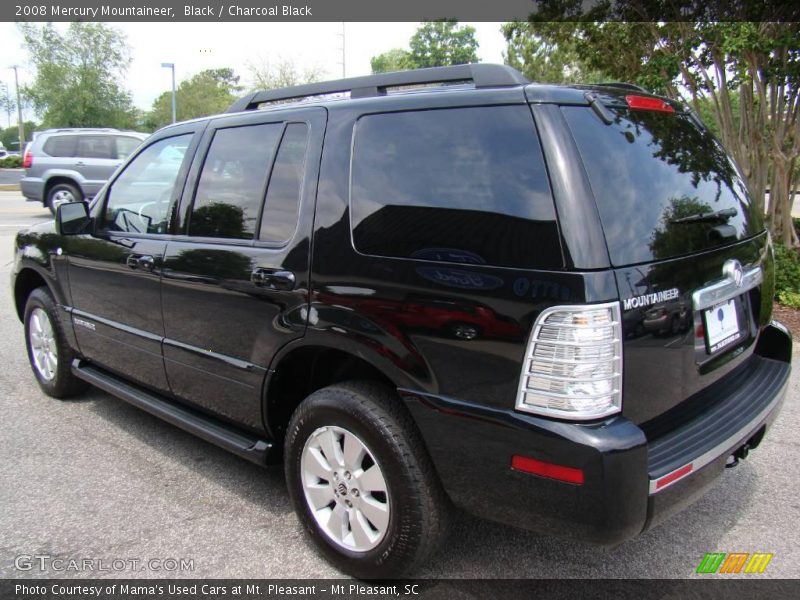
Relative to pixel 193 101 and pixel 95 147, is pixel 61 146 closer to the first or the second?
pixel 95 147

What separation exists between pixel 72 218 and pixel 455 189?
276cm

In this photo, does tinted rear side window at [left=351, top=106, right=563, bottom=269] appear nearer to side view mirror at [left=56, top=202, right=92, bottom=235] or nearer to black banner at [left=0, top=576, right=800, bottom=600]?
black banner at [left=0, top=576, right=800, bottom=600]

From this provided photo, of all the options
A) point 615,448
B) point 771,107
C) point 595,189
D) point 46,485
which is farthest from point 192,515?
point 771,107

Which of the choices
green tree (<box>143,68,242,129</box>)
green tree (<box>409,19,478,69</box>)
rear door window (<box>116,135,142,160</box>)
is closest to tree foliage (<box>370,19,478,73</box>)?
green tree (<box>409,19,478,69</box>)

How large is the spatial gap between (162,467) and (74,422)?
103cm

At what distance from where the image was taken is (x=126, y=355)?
12.1 feet

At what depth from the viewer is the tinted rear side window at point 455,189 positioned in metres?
2.04

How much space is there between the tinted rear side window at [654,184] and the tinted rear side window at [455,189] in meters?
0.19

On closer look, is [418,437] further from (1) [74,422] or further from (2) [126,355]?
(1) [74,422]

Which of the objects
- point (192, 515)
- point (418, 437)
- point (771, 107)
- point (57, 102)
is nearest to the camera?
point (418, 437)

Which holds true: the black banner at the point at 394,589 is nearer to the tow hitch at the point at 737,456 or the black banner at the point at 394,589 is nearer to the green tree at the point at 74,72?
the tow hitch at the point at 737,456

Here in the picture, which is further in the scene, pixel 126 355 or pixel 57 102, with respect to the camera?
pixel 57 102

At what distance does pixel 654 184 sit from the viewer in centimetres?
225

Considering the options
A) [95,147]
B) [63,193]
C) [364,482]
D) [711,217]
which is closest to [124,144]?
[95,147]
